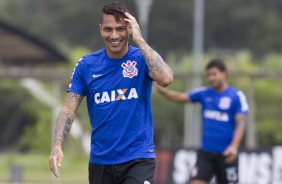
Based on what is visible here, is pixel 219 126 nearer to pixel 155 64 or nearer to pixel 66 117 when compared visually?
pixel 66 117

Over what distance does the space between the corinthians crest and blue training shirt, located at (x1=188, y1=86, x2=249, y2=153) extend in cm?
561

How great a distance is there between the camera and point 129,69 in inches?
312

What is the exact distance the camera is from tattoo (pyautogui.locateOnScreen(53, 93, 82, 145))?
313 inches

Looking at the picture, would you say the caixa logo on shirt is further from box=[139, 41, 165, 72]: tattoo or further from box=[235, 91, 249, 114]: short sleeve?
box=[235, 91, 249, 114]: short sleeve

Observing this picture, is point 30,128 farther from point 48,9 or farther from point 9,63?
point 48,9

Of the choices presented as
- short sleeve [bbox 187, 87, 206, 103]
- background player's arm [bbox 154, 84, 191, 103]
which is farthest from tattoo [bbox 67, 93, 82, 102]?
short sleeve [bbox 187, 87, 206, 103]

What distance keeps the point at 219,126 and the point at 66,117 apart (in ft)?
19.0

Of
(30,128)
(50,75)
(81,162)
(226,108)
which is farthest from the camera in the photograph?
(30,128)

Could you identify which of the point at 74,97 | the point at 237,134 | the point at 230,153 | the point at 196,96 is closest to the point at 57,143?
the point at 74,97

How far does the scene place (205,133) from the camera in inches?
539

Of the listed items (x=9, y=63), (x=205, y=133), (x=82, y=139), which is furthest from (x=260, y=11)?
(x=205, y=133)

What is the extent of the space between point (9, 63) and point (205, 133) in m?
24.2

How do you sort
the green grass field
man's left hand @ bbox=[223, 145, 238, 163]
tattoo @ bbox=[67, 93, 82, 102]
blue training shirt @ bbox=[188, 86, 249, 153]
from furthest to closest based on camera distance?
the green grass field
blue training shirt @ bbox=[188, 86, 249, 153]
man's left hand @ bbox=[223, 145, 238, 163]
tattoo @ bbox=[67, 93, 82, 102]

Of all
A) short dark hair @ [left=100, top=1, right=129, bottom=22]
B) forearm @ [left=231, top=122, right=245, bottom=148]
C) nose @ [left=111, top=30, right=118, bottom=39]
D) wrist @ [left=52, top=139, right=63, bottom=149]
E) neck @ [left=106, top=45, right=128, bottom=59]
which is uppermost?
short dark hair @ [left=100, top=1, right=129, bottom=22]
